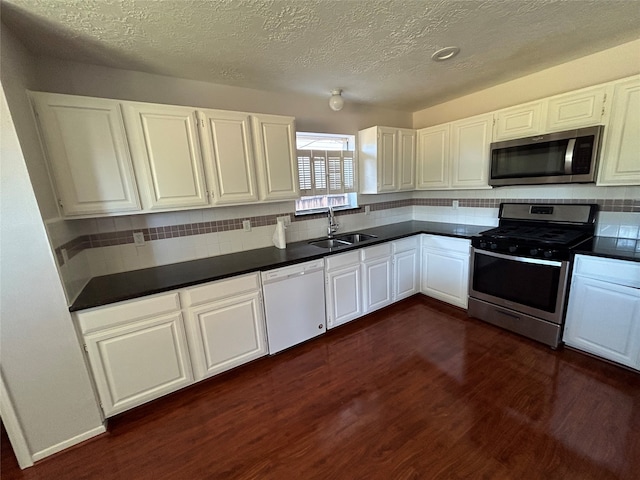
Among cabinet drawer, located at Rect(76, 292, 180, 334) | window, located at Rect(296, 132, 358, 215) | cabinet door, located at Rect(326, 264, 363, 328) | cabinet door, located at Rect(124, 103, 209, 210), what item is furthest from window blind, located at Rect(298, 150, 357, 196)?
cabinet drawer, located at Rect(76, 292, 180, 334)

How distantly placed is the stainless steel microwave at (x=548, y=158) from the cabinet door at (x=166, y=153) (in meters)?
2.95

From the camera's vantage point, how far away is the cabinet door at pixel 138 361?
1.74 metres

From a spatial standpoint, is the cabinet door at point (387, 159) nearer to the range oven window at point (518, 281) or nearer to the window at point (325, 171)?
the window at point (325, 171)

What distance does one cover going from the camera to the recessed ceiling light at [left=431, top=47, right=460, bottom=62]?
2036 millimetres

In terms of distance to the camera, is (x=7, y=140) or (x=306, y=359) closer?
(x=7, y=140)

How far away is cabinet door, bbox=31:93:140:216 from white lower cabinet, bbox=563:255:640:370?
3625 millimetres

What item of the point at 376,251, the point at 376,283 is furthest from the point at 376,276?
the point at 376,251

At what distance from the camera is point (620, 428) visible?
1.60 m

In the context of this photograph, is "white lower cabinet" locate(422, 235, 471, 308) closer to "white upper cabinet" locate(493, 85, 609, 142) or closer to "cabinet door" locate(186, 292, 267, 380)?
"white upper cabinet" locate(493, 85, 609, 142)

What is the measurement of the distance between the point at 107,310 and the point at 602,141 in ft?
13.0

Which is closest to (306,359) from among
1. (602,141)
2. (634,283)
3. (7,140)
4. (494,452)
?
(494,452)

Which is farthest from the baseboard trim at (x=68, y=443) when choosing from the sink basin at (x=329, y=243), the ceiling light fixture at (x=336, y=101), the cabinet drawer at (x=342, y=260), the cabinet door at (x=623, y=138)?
the cabinet door at (x=623, y=138)

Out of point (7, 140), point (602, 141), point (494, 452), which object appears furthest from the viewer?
point (602, 141)

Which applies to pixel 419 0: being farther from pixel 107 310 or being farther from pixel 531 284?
pixel 107 310
